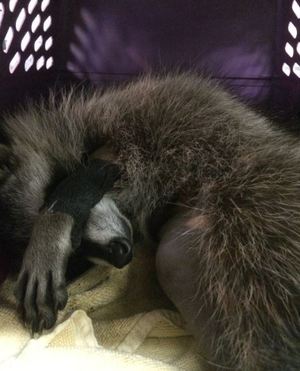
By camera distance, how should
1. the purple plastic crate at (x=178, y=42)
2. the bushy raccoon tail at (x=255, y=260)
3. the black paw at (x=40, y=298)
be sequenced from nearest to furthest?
the bushy raccoon tail at (x=255, y=260) → the black paw at (x=40, y=298) → the purple plastic crate at (x=178, y=42)

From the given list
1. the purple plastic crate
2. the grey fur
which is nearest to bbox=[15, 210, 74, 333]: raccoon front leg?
the grey fur

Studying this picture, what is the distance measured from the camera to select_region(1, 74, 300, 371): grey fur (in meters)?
0.91

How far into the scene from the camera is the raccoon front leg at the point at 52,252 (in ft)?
3.28

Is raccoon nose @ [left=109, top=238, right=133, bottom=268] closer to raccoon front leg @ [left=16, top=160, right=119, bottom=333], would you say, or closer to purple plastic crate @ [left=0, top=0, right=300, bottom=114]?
raccoon front leg @ [left=16, top=160, right=119, bottom=333]

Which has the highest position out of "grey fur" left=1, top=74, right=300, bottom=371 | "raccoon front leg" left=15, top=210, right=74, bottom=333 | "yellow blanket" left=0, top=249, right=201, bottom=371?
"grey fur" left=1, top=74, right=300, bottom=371

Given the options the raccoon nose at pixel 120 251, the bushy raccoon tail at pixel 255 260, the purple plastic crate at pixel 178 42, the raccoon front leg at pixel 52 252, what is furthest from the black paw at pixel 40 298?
the purple plastic crate at pixel 178 42

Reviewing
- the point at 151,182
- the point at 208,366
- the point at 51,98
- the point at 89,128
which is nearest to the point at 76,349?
the point at 208,366

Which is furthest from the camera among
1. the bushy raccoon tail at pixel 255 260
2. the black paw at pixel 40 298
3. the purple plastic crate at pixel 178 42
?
the purple plastic crate at pixel 178 42

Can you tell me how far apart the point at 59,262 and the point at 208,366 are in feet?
1.03

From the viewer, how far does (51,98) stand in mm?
1345

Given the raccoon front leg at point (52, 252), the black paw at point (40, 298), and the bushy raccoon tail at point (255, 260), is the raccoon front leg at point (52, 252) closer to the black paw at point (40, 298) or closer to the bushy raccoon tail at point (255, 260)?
the black paw at point (40, 298)

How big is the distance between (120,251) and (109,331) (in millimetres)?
201

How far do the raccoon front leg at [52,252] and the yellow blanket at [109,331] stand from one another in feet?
0.14

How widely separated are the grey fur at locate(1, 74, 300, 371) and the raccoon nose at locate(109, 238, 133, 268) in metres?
0.11
